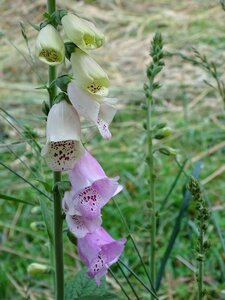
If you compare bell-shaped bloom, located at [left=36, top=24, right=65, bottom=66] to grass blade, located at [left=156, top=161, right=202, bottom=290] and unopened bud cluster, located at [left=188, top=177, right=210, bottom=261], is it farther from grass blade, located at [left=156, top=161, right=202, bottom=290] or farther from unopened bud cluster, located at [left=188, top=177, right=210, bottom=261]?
grass blade, located at [left=156, top=161, right=202, bottom=290]

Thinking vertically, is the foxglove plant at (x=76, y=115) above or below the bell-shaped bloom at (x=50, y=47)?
below

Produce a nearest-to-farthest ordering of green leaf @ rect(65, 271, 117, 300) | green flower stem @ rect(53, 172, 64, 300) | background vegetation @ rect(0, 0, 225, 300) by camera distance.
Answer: green flower stem @ rect(53, 172, 64, 300) < green leaf @ rect(65, 271, 117, 300) < background vegetation @ rect(0, 0, 225, 300)

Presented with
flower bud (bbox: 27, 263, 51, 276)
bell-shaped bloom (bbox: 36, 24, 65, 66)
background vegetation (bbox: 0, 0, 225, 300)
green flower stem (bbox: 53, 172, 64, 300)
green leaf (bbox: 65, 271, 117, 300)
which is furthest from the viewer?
background vegetation (bbox: 0, 0, 225, 300)

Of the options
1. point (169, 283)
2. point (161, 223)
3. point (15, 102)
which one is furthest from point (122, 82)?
point (169, 283)

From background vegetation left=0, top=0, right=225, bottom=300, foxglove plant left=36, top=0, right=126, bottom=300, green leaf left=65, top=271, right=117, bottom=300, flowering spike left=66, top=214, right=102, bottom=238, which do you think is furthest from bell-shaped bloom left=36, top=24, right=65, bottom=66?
green leaf left=65, top=271, right=117, bottom=300

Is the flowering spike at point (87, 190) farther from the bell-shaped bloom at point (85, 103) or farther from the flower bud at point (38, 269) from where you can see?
the flower bud at point (38, 269)

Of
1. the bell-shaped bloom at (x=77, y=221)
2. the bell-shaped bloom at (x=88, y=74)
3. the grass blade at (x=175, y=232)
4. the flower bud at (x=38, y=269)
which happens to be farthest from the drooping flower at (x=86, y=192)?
the flower bud at (x=38, y=269)

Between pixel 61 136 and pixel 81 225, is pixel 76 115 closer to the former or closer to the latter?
pixel 61 136
